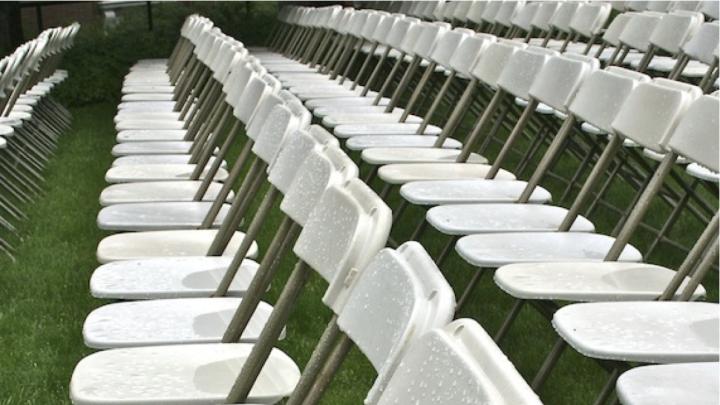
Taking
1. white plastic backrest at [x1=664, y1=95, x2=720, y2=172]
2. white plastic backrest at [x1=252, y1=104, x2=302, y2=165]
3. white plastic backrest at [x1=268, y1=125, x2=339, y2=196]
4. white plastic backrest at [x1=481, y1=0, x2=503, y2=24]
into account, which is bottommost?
white plastic backrest at [x1=481, y1=0, x2=503, y2=24]

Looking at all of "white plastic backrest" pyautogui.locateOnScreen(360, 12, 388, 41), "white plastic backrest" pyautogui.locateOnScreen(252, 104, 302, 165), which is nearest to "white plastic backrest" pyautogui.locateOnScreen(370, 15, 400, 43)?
"white plastic backrest" pyautogui.locateOnScreen(360, 12, 388, 41)

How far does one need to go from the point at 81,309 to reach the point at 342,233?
119 inches

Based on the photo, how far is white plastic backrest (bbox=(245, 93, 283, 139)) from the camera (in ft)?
13.0


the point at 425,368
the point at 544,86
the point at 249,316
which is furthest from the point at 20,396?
the point at 425,368

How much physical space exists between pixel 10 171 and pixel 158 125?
3.77 ft

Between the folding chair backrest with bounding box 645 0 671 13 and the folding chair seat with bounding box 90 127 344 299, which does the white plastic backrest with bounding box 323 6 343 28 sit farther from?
the folding chair seat with bounding box 90 127 344 299

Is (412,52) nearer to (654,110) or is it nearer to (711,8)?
(711,8)

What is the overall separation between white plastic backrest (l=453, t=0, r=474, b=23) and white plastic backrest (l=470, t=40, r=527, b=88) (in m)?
4.11

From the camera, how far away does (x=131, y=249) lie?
408cm

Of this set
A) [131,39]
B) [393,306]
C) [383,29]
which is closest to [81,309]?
[383,29]

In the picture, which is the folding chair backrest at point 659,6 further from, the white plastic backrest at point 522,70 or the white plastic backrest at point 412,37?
the white plastic backrest at point 522,70

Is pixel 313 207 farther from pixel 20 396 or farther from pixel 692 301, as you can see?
pixel 20 396

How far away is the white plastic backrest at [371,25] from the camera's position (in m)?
7.89

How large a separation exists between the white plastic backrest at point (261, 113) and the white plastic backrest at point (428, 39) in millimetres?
2381
